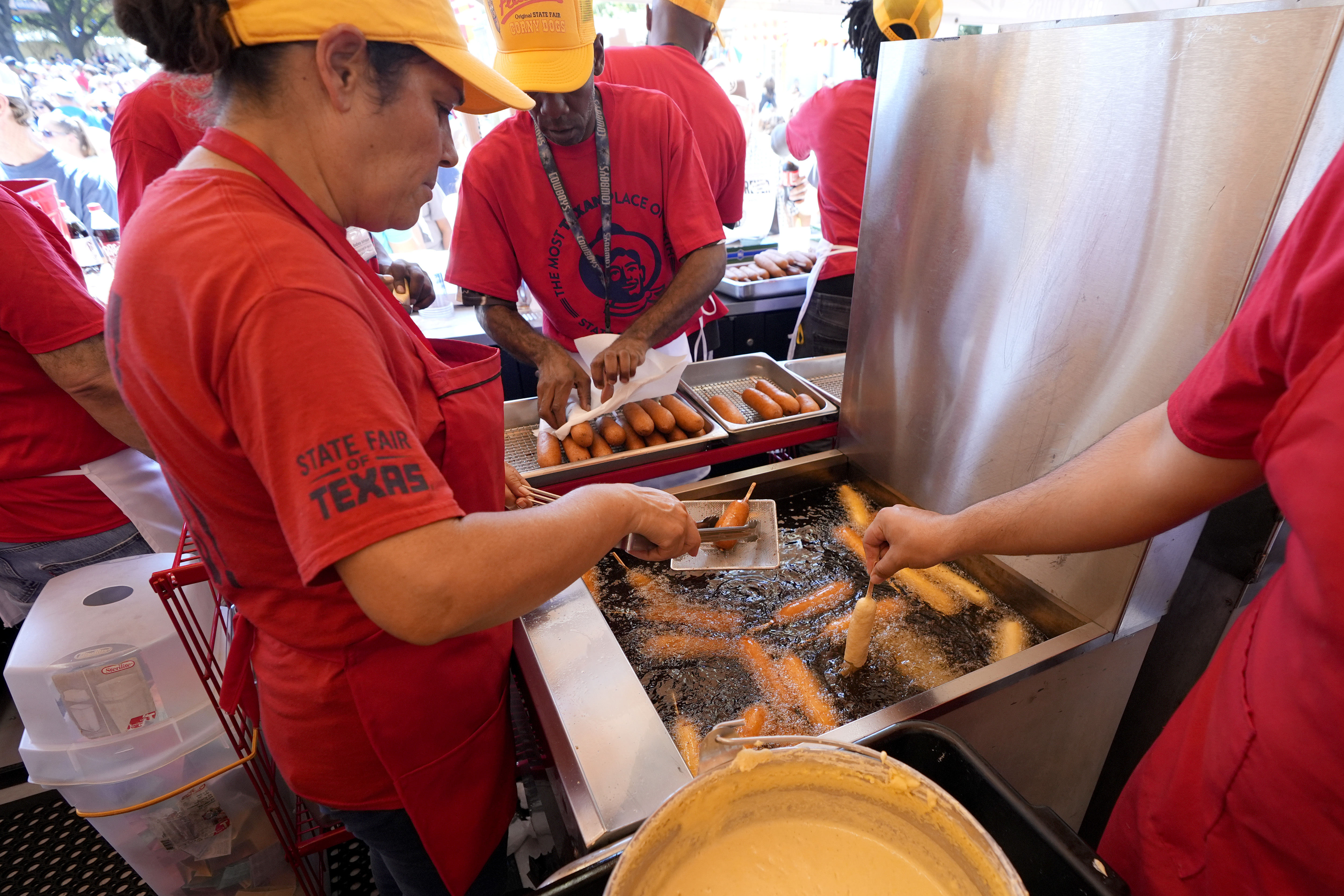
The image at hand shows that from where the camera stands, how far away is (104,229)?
434cm

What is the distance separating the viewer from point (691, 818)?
77cm

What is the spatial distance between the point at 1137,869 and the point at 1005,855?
69 centimetres

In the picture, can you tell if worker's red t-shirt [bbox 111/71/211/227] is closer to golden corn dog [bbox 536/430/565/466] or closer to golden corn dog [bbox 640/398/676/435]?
golden corn dog [bbox 536/430/565/466]

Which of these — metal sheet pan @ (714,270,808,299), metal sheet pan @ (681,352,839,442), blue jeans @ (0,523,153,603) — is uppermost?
metal sheet pan @ (681,352,839,442)

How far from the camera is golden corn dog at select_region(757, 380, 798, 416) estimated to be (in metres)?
2.86

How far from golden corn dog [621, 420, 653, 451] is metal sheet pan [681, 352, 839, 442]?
13.5 inches

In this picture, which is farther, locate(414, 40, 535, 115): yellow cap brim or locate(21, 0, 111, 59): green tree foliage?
locate(21, 0, 111, 59): green tree foliage

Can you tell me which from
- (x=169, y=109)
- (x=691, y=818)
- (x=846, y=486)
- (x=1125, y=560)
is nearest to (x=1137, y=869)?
(x=1125, y=560)

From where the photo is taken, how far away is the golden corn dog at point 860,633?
1.58 metres

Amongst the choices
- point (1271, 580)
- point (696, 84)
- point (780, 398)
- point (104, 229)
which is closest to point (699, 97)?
point (696, 84)

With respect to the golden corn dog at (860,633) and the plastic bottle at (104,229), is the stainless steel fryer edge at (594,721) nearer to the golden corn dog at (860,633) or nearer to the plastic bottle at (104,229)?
the golden corn dog at (860,633)

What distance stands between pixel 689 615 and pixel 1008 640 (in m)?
0.87

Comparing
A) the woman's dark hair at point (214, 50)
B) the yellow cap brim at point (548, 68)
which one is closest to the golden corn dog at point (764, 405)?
the yellow cap brim at point (548, 68)

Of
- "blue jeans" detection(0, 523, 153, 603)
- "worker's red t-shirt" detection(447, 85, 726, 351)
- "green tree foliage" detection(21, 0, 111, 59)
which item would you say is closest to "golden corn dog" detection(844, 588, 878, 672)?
"worker's red t-shirt" detection(447, 85, 726, 351)
